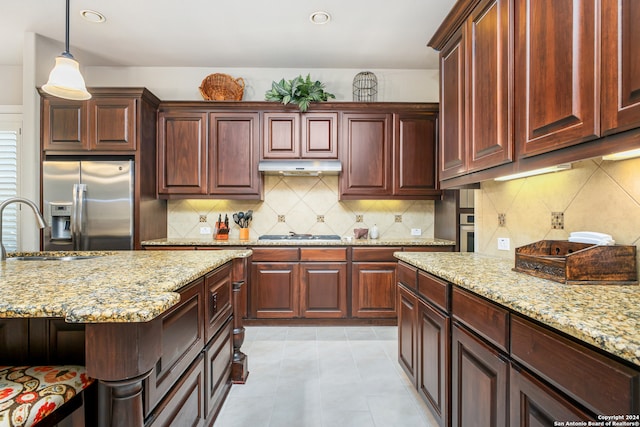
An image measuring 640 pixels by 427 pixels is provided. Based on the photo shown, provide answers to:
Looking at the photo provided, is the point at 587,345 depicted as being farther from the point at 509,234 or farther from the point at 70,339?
the point at 70,339

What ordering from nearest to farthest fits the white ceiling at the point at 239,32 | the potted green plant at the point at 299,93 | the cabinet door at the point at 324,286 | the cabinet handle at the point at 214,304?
the cabinet handle at the point at 214,304, the white ceiling at the point at 239,32, the cabinet door at the point at 324,286, the potted green plant at the point at 299,93

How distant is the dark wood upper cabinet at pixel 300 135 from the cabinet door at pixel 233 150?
0.15 m

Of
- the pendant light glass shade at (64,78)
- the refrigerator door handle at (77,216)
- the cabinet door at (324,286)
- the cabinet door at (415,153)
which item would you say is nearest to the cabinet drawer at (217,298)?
the cabinet door at (324,286)

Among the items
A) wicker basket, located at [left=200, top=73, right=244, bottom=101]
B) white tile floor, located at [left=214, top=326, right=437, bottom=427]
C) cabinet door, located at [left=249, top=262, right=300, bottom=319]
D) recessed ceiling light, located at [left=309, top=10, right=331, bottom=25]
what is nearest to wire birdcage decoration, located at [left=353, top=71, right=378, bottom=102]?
recessed ceiling light, located at [left=309, top=10, right=331, bottom=25]

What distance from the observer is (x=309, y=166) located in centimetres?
335

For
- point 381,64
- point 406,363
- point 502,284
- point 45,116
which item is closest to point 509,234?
point 502,284

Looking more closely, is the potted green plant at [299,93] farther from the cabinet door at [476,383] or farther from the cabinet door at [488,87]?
the cabinet door at [476,383]

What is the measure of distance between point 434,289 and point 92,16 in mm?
3592

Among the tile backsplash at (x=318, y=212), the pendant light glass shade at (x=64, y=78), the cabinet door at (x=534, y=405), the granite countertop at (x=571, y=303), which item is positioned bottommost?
the cabinet door at (x=534, y=405)

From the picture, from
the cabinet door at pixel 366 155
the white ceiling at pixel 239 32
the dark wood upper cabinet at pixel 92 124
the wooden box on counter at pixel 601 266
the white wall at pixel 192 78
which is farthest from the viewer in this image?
the white wall at pixel 192 78

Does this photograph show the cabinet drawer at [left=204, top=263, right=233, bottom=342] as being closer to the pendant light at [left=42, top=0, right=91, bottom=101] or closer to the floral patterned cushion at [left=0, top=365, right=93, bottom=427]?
the floral patterned cushion at [left=0, top=365, right=93, bottom=427]

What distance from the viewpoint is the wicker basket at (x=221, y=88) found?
11.6 ft

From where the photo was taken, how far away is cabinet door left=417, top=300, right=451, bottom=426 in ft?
4.87

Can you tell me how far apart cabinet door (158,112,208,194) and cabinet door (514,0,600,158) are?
118 inches
